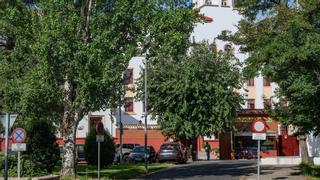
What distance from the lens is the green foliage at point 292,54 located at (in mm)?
23141

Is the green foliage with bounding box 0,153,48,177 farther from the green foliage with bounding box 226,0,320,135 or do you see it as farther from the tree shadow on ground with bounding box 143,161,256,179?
the green foliage with bounding box 226,0,320,135

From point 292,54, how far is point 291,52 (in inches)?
3.9

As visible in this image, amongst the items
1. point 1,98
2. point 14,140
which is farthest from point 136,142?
point 14,140

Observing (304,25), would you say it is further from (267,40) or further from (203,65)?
(203,65)

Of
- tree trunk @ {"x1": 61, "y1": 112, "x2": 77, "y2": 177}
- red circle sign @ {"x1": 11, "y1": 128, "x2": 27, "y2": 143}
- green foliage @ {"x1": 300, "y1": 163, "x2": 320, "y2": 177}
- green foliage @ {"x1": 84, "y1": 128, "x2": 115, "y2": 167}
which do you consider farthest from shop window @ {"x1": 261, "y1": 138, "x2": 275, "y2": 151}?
red circle sign @ {"x1": 11, "y1": 128, "x2": 27, "y2": 143}

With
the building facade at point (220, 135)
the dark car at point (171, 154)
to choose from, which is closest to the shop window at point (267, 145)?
the building facade at point (220, 135)

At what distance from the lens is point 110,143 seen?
36031mm

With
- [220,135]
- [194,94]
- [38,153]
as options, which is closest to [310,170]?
[38,153]

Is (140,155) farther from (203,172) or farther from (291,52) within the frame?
(291,52)

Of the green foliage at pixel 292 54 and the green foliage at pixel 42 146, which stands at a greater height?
the green foliage at pixel 292 54

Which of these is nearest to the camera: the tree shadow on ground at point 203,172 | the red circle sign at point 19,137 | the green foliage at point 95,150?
the red circle sign at point 19,137

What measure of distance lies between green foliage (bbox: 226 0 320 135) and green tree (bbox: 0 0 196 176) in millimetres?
3645

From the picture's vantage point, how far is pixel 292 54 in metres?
22.8

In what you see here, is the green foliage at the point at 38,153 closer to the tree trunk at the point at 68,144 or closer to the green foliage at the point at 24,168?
the green foliage at the point at 24,168
